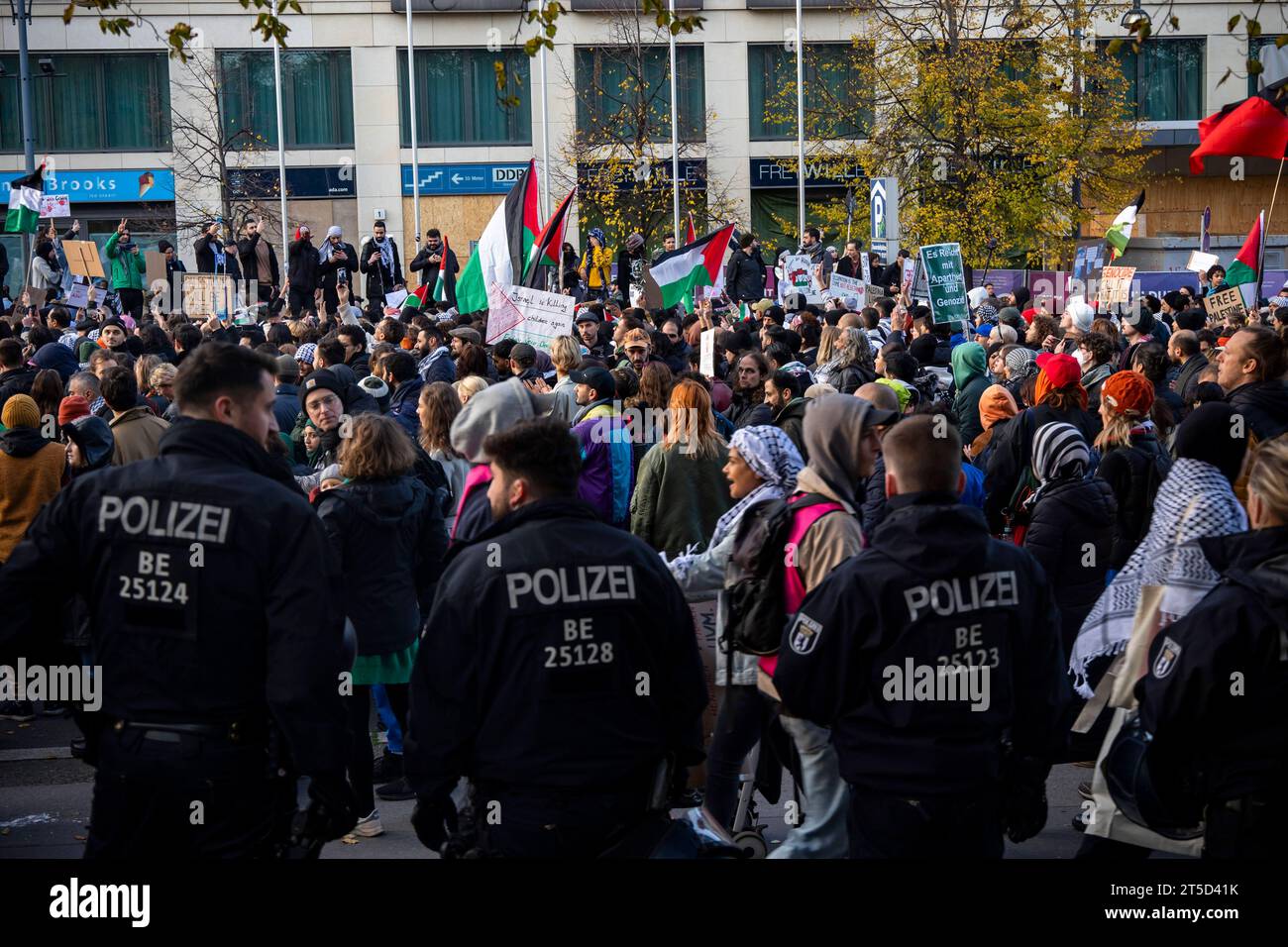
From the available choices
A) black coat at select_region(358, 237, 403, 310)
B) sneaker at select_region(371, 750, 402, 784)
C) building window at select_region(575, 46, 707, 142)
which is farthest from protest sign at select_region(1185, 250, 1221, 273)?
building window at select_region(575, 46, 707, 142)

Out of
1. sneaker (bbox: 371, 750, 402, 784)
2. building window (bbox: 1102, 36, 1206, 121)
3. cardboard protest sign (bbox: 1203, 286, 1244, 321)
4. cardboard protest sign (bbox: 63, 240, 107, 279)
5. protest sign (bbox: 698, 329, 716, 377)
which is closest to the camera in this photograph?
sneaker (bbox: 371, 750, 402, 784)

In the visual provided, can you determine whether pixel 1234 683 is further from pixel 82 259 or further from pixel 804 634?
pixel 82 259

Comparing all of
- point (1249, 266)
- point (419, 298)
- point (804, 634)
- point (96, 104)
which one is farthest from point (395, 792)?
point (96, 104)

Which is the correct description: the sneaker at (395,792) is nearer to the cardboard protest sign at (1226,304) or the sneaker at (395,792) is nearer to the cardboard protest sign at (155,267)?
the cardboard protest sign at (1226,304)

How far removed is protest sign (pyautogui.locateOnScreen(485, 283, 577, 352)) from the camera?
1263cm

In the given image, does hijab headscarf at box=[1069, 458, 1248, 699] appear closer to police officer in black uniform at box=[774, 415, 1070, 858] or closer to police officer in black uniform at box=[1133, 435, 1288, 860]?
police officer in black uniform at box=[1133, 435, 1288, 860]

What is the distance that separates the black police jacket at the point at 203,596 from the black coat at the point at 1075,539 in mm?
4255

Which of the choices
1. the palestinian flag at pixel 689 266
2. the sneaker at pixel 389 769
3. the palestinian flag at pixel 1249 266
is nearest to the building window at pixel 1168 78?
the palestinian flag at pixel 1249 266

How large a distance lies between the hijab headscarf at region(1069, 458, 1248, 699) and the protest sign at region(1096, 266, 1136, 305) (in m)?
15.2

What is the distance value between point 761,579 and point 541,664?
68.2 inches

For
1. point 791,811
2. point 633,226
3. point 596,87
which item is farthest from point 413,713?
point 596,87

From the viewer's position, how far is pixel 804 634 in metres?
4.34

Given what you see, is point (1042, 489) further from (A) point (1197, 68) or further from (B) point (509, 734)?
(A) point (1197, 68)
